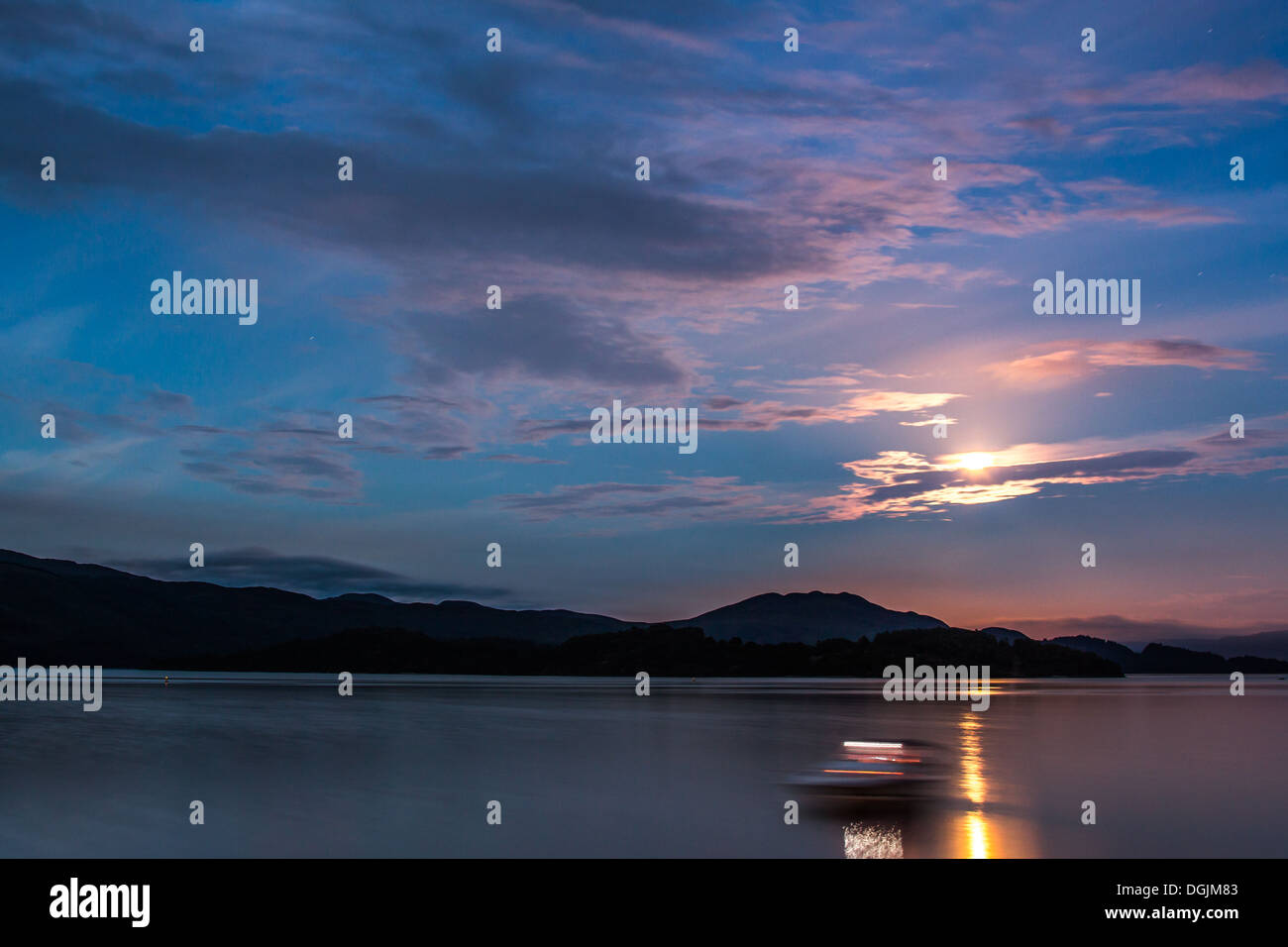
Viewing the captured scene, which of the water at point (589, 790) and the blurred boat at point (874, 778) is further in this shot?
the blurred boat at point (874, 778)

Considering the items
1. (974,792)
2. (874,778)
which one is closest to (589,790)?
(874,778)

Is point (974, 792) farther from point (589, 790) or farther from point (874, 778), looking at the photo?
point (589, 790)

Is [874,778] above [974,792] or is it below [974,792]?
above

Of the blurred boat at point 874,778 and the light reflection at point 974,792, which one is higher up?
the blurred boat at point 874,778

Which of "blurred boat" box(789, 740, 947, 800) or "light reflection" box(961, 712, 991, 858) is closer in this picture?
"light reflection" box(961, 712, 991, 858)

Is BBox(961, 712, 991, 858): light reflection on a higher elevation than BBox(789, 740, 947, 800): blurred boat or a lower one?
lower

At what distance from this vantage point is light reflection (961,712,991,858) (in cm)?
2505

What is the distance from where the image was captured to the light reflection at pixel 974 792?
25.0 m

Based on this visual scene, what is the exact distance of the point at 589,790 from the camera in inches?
1387

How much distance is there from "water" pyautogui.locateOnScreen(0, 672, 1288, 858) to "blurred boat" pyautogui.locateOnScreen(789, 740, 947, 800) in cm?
110

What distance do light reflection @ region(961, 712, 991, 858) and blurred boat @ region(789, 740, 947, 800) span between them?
1.14m

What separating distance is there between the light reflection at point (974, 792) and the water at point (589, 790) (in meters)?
0.12

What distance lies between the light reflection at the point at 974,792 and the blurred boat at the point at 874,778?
3.73 feet

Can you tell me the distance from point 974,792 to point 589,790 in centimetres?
1306
